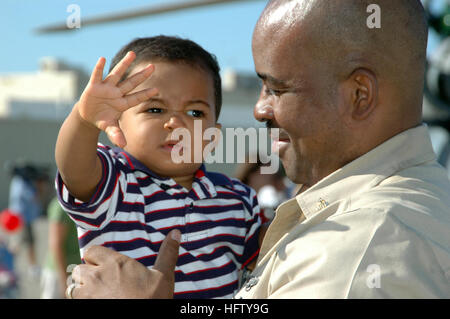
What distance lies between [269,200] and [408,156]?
453 centimetres

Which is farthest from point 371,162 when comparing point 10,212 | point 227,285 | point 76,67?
point 76,67

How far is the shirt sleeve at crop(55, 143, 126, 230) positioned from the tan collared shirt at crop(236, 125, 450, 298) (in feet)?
1.92

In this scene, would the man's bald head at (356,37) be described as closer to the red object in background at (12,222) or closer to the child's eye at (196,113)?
the child's eye at (196,113)

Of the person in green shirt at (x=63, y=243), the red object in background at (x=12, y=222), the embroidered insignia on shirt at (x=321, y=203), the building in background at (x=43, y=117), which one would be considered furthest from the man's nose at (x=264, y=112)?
the building in background at (x=43, y=117)

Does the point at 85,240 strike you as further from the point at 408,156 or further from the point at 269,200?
the point at 269,200

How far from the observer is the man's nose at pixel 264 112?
1845 millimetres

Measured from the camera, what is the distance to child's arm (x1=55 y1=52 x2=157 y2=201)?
5.60 ft

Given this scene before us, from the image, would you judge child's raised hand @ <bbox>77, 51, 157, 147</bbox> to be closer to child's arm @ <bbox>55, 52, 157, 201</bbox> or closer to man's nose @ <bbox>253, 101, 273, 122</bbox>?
child's arm @ <bbox>55, 52, 157, 201</bbox>

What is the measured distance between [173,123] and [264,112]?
47cm

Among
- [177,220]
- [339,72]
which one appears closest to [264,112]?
[339,72]

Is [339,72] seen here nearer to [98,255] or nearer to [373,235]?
[373,235]

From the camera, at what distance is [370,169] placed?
1.73 meters

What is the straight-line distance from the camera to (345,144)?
5.86 feet

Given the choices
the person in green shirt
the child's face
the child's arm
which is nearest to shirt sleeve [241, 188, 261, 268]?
the child's face
